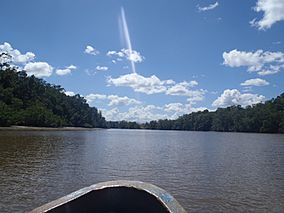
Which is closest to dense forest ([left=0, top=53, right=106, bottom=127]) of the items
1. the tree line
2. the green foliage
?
the tree line

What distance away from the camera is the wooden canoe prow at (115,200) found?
15.4 feet

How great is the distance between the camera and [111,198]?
4.97 metres

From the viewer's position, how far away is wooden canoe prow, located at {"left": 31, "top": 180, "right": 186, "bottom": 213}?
4.68 metres

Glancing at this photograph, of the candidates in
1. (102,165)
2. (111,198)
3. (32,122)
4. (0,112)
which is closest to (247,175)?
(102,165)

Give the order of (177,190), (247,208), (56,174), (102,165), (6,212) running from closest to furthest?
(6,212) < (247,208) < (177,190) < (56,174) < (102,165)

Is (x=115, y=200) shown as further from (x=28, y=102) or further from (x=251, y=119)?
(x=251, y=119)

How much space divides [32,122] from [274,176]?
9044 cm

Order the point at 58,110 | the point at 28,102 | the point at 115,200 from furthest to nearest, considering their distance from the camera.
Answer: the point at 58,110 → the point at 28,102 → the point at 115,200

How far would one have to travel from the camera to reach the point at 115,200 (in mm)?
4988

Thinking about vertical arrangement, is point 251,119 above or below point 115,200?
above

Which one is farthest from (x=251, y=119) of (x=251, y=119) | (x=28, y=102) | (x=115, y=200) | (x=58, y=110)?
(x=115, y=200)

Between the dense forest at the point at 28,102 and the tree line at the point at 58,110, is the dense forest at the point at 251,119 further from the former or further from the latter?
the dense forest at the point at 28,102

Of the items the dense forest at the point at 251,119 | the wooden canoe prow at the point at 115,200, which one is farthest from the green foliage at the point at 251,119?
the wooden canoe prow at the point at 115,200

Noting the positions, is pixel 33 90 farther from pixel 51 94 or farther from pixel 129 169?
pixel 129 169
